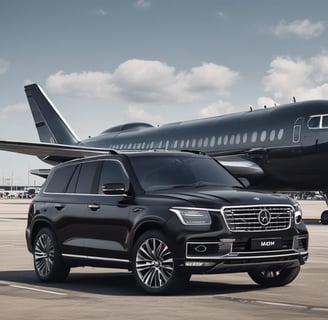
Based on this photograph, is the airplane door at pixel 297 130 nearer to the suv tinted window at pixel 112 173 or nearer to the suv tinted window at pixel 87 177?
the suv tinted window at pixel 87 177

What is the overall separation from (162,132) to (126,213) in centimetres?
2692

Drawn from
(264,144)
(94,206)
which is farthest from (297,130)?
(94,206)

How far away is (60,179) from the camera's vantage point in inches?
483

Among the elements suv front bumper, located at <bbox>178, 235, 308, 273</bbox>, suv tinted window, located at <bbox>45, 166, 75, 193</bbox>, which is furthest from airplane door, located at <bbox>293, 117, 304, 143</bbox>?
suv front bumper, located at <bbox>178, 235, 308, 273</bbox>

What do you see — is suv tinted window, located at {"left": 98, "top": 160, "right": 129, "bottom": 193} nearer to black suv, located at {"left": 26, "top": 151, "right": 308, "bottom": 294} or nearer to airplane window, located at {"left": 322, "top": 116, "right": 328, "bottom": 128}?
black suv, located at {"left": 26, "top": 151, "right": 308, "bottom": 294}

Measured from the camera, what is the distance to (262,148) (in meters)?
29.6

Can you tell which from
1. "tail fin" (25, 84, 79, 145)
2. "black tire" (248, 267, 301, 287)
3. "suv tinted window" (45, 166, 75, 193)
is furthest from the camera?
"tail fin" (25, 84, 79, 145)

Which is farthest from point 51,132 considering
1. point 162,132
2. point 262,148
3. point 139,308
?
point 139,308

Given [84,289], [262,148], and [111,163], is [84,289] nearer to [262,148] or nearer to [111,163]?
[111,163]

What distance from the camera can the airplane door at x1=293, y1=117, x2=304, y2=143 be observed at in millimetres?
28016

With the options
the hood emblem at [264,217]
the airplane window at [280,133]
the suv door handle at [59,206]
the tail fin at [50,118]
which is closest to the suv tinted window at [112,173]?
the suv door handle at [59,206]

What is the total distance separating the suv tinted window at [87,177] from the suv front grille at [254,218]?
2.47 metres

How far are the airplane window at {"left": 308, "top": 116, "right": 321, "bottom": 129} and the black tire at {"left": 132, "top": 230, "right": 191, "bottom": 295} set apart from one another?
60.4 ft

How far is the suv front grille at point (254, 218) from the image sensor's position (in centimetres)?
977
